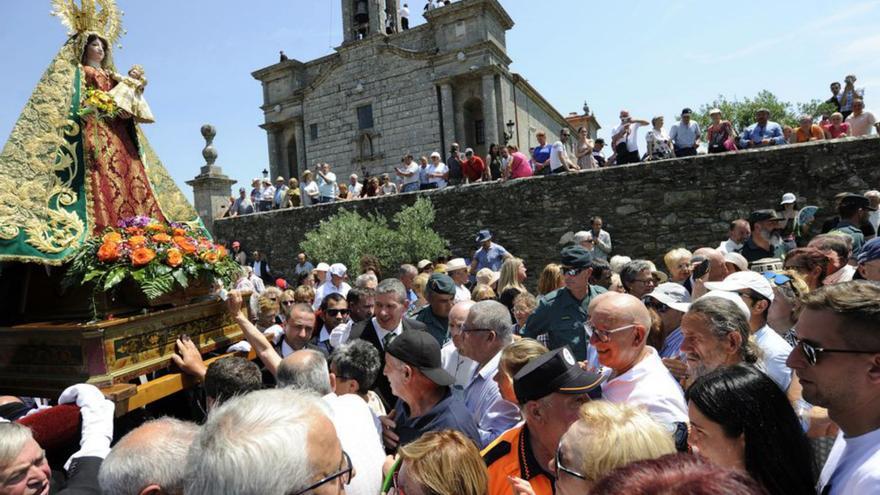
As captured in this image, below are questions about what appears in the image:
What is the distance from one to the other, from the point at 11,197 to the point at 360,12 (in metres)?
25.4

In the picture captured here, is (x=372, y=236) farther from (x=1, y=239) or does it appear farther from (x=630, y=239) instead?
Answer: (x=1, y=239)

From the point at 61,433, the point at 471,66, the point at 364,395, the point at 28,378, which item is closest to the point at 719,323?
the point at 364,395

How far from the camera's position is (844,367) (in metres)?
1.85

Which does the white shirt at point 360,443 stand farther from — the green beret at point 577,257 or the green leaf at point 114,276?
the green beret at point 577,257

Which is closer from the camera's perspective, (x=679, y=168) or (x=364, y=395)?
(x=364, y=395)

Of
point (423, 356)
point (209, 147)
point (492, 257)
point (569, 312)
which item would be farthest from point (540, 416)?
point (209, 147)

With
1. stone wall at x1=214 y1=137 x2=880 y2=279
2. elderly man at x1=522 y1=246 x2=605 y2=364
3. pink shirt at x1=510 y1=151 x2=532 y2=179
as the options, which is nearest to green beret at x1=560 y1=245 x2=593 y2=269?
elderly man at x1=522 y1=246 x2=605 y2=364

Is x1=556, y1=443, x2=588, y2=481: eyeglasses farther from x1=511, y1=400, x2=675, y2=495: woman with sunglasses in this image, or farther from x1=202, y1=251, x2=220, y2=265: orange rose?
x1=202, y1=251, x2=220, y2=265: orange rose

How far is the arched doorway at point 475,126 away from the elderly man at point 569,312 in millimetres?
19445

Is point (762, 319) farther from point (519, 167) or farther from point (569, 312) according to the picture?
point (519, 167)

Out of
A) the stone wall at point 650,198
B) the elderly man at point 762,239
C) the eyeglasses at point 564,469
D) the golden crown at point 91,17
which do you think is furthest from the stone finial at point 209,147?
the eyeglasses at point 564,469

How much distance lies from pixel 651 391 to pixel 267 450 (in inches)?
81.7

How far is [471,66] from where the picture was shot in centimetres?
2211

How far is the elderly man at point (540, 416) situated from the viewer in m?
2.37
